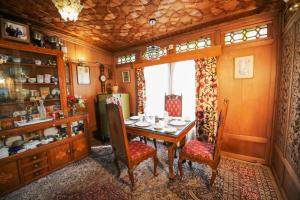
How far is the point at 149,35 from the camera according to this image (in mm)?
3121

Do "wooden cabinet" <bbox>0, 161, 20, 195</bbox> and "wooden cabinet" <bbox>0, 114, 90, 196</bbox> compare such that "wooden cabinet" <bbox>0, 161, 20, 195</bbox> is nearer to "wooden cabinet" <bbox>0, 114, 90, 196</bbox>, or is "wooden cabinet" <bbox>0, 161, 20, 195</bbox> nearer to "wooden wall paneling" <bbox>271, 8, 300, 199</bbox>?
"wooden cabinet" <bbox>0, 114, 90, 196</bbox>

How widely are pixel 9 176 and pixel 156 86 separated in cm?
316

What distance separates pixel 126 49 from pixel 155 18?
176 centimetres

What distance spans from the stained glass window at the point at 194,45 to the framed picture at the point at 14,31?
292 centimetres

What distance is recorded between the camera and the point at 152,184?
1954 mm

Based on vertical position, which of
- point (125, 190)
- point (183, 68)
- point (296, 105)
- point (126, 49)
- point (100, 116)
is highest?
point (126, 49)

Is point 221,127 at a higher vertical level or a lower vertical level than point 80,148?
higher

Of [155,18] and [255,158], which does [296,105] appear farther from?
[155,18]

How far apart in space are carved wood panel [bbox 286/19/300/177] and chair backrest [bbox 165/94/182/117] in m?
1.69

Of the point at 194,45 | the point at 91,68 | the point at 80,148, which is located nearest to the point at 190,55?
the point at 194,45

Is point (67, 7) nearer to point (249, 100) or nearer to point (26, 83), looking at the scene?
point (26, 83)

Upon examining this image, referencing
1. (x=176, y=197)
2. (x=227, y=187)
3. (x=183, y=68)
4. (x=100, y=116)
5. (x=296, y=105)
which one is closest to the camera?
(x=296, y=105)

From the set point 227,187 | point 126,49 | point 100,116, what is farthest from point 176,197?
point 126,49

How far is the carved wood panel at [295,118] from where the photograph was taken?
4.76 ft
